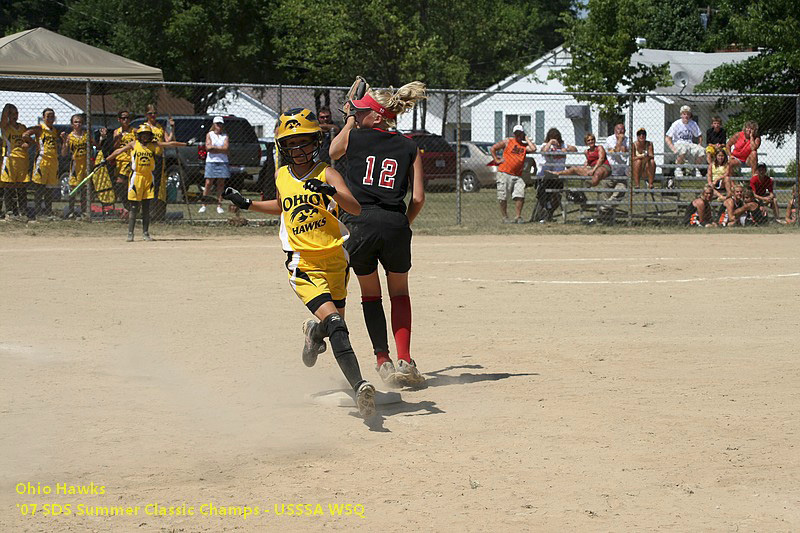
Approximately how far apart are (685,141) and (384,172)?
50.1 ft

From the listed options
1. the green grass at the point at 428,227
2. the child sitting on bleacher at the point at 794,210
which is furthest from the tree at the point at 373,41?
the child sitting on bleacher at the point at 794,210

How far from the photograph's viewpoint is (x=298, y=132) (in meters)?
6.41

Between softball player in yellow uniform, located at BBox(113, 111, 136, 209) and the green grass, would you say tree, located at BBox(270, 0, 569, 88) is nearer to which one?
the green grass

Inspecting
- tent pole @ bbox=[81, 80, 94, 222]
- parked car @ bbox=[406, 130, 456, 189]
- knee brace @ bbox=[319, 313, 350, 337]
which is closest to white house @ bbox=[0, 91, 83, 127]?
parked car @ bbox=[406, 130, 456, 189]

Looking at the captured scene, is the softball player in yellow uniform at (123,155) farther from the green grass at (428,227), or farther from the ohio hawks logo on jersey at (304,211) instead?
the ohio hawks logo on jersey at (304,211)

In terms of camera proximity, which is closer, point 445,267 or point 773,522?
point 773,522

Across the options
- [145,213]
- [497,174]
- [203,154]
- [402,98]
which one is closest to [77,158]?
[145,213]

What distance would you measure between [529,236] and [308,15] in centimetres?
2161

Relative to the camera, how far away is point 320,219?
652cm

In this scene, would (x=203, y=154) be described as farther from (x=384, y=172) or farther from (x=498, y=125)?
(x=498, y=125)

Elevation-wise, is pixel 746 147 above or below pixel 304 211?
above

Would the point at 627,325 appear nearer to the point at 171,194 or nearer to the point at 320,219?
the point at 320,219

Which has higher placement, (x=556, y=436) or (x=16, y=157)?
(x=16, y=157)

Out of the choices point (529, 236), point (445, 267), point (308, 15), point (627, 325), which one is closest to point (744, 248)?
point (529, 236)
